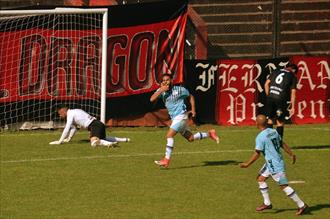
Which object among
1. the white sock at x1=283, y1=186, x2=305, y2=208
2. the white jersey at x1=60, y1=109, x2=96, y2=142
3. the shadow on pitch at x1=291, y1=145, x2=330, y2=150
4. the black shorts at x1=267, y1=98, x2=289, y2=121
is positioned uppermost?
the black shorts at x1=267, y1=98, x2=289, y2=121

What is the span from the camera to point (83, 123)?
21.7m

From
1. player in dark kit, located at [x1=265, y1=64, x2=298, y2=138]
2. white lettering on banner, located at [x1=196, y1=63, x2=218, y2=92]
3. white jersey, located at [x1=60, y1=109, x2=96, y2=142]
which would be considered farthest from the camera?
white lettering on banner, located at [x1=196, y1=63, x2=218, y2=92]

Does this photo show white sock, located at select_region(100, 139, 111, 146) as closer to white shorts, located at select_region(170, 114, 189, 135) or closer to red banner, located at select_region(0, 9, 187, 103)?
white shorts, located at select_region(170, 114, 189, 135)

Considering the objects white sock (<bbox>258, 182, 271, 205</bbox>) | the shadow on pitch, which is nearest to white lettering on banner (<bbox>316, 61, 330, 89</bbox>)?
the shadow on pitch

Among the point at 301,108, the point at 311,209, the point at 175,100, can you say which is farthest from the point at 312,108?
the point at 311,209

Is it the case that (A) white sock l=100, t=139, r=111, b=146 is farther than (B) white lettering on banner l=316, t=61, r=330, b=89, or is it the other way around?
(B) white lettering on banner l=316, t=61, r=330, b=89

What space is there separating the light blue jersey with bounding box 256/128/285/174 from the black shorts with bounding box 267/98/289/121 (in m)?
6.27

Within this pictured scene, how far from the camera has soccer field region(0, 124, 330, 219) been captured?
14.6 meters

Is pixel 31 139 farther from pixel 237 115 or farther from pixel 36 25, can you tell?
pixel 237 115

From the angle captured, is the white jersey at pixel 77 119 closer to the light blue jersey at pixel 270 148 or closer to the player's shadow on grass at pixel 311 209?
the player's shadow on grass at pixel 311 209

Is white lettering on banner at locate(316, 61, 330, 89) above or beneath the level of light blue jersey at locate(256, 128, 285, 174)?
above

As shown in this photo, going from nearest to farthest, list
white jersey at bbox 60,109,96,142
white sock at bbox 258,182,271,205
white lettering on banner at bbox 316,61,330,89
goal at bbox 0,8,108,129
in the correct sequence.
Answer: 1. white sock at bbox 258,182,271,205
2. white jersey at bbox 60,109,96,142
3. goal at bbox 0,8,108,129
4. white lettering on banner at bbox 316,61,330,89

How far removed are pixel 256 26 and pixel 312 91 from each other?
585 centimetres

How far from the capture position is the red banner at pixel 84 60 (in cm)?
2553
